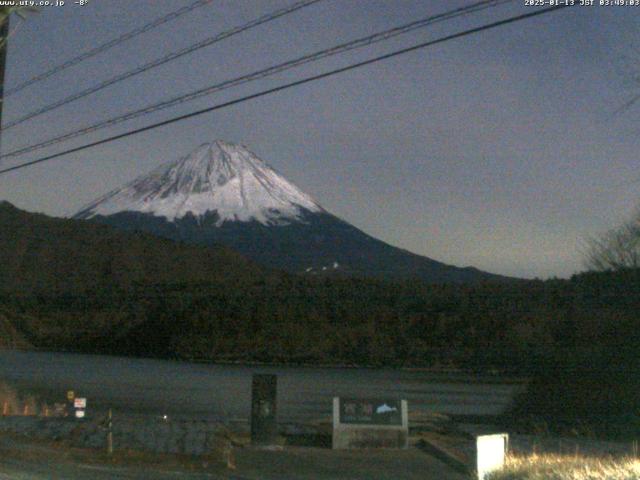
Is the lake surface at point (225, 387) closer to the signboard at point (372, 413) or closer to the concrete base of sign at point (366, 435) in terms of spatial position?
the signboard at point (372, 413)

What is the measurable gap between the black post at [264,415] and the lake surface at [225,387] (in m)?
6.64

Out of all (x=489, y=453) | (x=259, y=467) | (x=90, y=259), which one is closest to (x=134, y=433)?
(x=259, y=467)

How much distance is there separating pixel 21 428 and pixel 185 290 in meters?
53.7

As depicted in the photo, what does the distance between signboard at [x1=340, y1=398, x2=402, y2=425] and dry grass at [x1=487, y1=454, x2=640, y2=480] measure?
5412mm

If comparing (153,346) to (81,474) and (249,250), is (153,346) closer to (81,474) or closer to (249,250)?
(81,474)

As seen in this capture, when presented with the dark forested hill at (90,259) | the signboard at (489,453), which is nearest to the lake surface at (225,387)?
the signboard at (489,453)

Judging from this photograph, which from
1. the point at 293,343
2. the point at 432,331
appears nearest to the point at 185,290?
the point at 293,343

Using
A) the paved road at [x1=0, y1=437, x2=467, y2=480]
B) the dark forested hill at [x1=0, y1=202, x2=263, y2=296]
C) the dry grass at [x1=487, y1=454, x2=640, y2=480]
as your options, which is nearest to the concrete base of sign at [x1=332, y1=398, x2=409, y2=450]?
the paved road at [x1=0, y1=437, x2=467, y2=480]

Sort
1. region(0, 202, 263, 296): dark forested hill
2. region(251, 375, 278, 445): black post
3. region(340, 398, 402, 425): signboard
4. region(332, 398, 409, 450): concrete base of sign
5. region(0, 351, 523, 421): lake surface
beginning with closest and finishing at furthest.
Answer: region(251, 375, 278, 445): black post
region(332, 398, 409, 450): concrete base of sign
region(340, 398, 402, 425): signboard
region(0, 351, 523, 421): lake surface
region(0, 202, 263, 296): dark forested hill

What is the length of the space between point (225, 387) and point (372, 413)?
17451 mm

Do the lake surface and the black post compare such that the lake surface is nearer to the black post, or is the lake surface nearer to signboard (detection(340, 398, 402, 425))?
signboard (detection(340, 398, 402, 425))

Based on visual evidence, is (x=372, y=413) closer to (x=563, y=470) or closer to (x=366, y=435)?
(x=366, y=435)

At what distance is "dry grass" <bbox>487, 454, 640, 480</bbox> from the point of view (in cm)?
1103

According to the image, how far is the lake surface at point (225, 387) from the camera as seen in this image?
28797 mm
